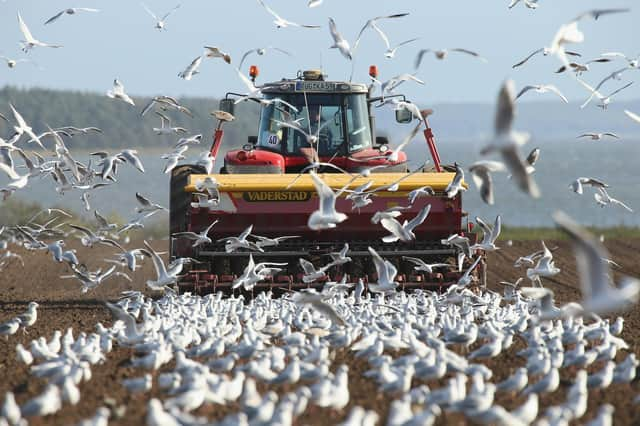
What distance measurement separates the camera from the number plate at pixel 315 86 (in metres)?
17.0

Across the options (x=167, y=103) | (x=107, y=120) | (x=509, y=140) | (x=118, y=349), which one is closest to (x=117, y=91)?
(x=167, y=103)

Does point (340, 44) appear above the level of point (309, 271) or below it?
above

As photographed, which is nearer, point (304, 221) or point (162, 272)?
point (162, 272)

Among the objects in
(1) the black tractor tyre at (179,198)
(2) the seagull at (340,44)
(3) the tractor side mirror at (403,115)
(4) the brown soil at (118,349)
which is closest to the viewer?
(4) the brown soil at (118,349)

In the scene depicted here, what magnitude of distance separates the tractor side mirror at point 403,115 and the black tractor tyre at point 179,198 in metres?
2.68

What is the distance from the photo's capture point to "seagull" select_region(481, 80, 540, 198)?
26.0 ft

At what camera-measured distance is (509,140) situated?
7.95 metres

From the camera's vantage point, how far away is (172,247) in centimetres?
1636

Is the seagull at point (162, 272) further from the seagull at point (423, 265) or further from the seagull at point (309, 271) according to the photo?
the seagull at point (423, 265)

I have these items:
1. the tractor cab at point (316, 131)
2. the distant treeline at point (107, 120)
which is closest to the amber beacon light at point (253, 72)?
the tractor cab at point (316, 131)

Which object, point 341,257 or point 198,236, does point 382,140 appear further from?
point 198,236

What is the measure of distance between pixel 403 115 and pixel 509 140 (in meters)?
7.60

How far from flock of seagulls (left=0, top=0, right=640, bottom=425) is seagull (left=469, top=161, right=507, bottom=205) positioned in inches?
0.6

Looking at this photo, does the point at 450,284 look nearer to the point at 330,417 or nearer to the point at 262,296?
the point at 262,296
